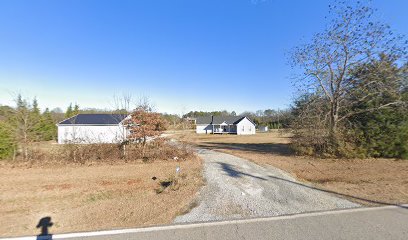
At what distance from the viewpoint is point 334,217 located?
15.0 feet

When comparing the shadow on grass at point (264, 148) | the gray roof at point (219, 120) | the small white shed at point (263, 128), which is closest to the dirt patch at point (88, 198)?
the shadow on grass at point (264, 148)

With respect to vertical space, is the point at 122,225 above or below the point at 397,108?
below

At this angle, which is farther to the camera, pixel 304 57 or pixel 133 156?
pixel 304 57

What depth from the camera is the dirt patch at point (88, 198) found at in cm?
450

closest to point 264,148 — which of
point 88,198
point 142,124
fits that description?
point 142,124

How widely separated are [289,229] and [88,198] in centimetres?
536

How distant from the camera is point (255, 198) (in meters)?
5.98

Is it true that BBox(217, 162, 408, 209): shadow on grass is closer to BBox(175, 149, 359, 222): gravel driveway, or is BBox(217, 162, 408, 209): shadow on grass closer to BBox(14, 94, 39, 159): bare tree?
BBox(175, 149, 359, 222): gravel driveway

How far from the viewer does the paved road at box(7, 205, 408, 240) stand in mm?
3784

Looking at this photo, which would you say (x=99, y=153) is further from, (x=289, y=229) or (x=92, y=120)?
(x=92, y=120)

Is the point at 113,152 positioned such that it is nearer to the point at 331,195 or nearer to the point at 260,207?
the point at 260,207

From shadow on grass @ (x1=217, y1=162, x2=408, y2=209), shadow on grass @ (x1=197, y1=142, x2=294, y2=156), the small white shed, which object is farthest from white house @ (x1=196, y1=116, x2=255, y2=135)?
shadow on grass @ (x1=217, y1=162, x2=408, y2=209)

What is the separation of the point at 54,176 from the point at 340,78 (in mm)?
16593

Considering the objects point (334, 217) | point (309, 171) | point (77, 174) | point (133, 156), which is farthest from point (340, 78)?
point (77, 174)
